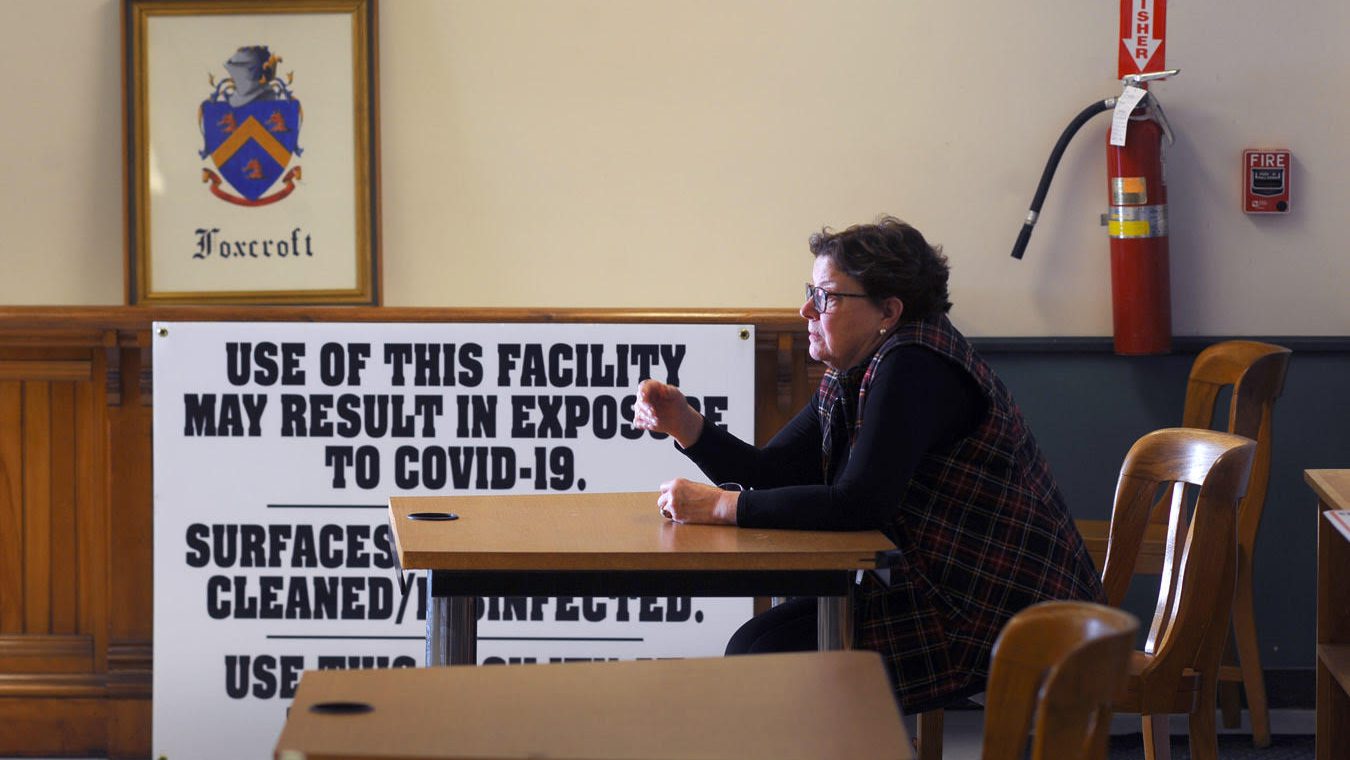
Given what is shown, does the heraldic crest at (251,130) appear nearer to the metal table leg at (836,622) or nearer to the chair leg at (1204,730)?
the metal table leg at (836,622)

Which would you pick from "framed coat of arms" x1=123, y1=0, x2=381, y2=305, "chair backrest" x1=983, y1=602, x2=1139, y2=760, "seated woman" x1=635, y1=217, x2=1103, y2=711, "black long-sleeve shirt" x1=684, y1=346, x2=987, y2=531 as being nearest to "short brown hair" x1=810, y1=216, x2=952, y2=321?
"seated woman" x1=635, y1=217, x2=1103, y2=711

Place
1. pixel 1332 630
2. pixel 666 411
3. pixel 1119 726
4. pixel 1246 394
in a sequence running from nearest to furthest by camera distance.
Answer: pixel 666 411
pixel 1332 630
pixel 1246 394
pixel 1119 726

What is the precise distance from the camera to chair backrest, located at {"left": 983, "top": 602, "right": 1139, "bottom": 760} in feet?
4.36

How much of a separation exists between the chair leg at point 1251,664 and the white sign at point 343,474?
1.30 m

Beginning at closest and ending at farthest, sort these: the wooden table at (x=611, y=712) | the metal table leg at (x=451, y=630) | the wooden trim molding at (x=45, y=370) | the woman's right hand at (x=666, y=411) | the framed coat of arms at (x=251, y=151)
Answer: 1. the wooden table at (x=611, y=712)
2. the metal table leg at (x=451, y=630)
3. the woman's right hand at (x=666, y=411)
4. the wooden trim molding at (x=45, y=370)
5. the framed coat of arms at (x=251, y=151)

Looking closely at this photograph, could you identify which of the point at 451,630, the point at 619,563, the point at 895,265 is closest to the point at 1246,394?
the point at 895,265

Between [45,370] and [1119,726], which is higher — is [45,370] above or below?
above

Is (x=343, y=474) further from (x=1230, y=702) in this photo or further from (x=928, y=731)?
(x=1230, y=702)

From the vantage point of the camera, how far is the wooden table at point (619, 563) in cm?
232

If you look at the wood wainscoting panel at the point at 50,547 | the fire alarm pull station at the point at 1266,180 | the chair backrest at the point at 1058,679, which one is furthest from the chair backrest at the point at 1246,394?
the wood wainscoting panel at the point at 50,547

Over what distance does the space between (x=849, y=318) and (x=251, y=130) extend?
6.83ft

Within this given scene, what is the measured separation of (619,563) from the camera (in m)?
2.33

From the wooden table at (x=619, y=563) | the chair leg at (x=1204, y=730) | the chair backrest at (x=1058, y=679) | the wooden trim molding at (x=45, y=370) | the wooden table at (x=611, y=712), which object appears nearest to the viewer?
the chair backrest at (x=1058, y=679)

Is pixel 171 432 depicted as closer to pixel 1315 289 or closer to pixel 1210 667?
pixel 1210 667
